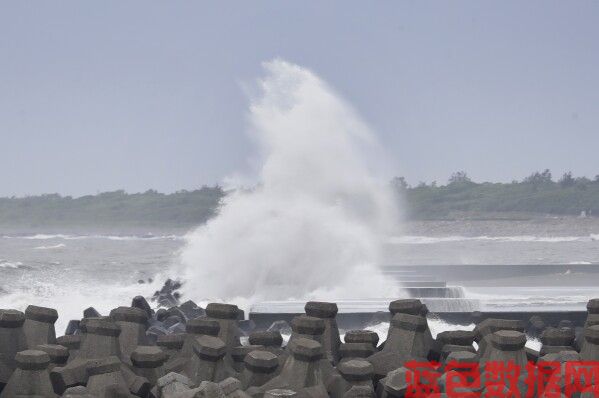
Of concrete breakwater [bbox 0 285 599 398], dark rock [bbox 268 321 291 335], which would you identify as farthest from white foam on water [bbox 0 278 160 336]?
concrete breakwater [bbox 0 285 599 398]

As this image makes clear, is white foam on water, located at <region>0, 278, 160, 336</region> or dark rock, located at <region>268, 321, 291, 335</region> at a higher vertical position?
white foam on water, located at <region>0, 278, 160, 336</region>

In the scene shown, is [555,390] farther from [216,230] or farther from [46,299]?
[216,230]

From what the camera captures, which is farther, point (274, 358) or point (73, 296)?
point (73, 296)

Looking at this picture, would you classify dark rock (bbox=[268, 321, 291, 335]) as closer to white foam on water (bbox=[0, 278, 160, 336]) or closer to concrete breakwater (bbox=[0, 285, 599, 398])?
concrete breakwater (bbox=[0, 285, 599, 398])

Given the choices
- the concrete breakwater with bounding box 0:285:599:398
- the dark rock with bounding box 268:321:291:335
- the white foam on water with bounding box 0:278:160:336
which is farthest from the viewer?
the white foam on water with bounding box 0:278:160:336

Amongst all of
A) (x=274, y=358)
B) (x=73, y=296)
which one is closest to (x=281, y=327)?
(x=274, y=358)

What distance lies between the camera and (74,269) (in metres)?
25.1

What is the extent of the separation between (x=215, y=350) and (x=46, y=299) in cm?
1104

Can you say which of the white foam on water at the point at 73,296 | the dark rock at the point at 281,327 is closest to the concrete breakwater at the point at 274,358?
the dark rock at the point at 281,327

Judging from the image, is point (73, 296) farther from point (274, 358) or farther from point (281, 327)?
point (274, 358)

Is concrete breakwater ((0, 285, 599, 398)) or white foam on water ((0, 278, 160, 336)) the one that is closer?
concrete breakwater ((0, 285, 599, 398))

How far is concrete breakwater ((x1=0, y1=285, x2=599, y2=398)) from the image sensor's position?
4.57 metres

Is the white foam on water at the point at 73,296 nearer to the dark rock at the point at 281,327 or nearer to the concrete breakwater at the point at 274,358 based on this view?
the dark rock at the point at 281,327

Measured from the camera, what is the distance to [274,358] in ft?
16.0
